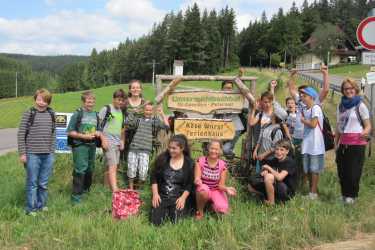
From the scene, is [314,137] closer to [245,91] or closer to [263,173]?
[263,173]

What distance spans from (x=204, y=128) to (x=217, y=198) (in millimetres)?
1538

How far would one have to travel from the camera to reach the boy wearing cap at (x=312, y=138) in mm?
6086

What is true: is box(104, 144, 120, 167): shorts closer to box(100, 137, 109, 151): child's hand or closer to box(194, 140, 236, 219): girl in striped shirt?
box(100, 137, 109, 151): child's hand

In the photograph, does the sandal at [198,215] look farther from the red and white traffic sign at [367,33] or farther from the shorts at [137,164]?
the red and white traffic sign at [367,33]

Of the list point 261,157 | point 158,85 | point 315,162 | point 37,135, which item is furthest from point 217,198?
point 37,135

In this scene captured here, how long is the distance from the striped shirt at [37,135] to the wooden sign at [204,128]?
191cm

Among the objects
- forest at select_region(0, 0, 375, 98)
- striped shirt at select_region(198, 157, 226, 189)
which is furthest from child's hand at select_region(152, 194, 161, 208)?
forest at select_region(0, 0, 375, 98)

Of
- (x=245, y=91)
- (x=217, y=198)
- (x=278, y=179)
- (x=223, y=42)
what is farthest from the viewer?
(x=223, y=42)

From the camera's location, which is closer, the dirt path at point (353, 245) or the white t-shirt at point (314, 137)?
the dirt path at point (353, 245)

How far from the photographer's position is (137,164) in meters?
6.54

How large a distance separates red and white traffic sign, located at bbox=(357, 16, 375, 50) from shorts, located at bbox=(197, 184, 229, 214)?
3.52 m

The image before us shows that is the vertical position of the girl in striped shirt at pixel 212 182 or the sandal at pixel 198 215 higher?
the girl in striped shirt at pixel 212 182

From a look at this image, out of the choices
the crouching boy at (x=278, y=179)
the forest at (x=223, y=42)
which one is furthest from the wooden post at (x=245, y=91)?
the forest at (x=223, y=42)

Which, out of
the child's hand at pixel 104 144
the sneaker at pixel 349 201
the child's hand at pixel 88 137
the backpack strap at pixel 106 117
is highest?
the backpack strap at pixel 106 117
